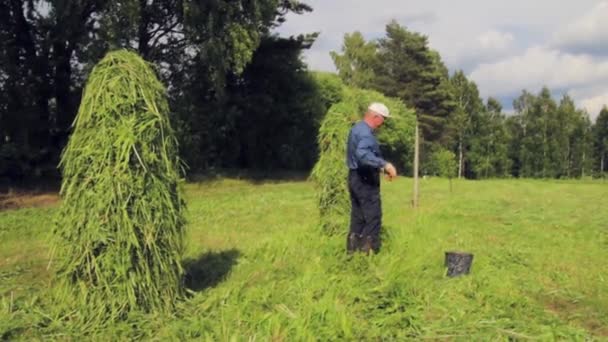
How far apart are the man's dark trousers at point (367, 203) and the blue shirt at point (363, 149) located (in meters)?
0.15

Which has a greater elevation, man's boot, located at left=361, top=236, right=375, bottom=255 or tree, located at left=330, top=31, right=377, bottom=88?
tree, located at left=330, top=31, right=377, bottom=88

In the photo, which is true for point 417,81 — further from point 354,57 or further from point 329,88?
point 329,88

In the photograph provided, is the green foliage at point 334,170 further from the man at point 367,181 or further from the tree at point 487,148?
the tree at point 487,148

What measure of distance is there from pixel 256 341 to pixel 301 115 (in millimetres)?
22889

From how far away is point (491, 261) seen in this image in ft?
22.2

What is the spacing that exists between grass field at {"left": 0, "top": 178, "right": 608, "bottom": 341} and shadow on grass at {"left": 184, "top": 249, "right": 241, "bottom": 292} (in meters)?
0.02

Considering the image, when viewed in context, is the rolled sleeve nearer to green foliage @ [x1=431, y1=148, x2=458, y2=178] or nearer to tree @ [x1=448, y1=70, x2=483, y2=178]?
green foliage @ [x1=431, y1=148, x2=458, y2=178]

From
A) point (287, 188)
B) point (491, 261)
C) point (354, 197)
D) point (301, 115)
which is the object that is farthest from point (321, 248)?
point (301, 115)

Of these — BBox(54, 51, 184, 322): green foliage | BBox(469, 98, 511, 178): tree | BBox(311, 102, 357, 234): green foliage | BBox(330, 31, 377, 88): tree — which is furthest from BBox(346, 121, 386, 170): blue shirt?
BBox(469, 98, 511, 178): tree

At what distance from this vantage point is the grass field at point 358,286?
13.6ft

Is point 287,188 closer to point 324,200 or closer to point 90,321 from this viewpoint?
point 324,200

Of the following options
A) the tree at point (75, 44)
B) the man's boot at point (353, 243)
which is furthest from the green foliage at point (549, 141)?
the man's boot at point (353, 243)

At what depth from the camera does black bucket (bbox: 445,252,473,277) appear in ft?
19.3

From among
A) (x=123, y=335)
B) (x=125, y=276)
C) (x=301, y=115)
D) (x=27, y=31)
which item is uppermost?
(x=27, y=31)
